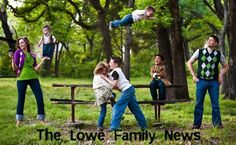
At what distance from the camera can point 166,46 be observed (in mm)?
19812

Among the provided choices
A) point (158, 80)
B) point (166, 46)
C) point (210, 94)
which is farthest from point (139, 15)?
point (166, 46)

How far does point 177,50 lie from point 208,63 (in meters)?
7.69

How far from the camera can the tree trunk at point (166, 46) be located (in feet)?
64.7

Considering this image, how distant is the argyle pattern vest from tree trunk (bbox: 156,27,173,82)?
896 centimetres

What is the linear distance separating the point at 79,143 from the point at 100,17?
1588 centimetres

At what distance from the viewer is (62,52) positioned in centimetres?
5106

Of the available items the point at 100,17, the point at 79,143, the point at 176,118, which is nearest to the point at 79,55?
the point at 100,17

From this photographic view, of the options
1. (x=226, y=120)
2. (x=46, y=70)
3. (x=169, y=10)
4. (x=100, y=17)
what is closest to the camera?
(x=226, y=120)

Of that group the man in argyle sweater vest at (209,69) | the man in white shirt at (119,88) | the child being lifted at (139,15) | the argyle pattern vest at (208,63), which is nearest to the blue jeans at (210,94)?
the man in argyle sweater vest at (209,69)

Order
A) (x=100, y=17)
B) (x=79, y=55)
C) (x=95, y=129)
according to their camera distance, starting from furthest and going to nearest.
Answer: (x=79, y=55), (x=100, y=17), (x=95, y=129)

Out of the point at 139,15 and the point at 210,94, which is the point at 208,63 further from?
the point at 139,15

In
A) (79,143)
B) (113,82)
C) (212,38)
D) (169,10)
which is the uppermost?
(169,10)

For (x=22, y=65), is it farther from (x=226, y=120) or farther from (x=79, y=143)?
(x=226, y=120)

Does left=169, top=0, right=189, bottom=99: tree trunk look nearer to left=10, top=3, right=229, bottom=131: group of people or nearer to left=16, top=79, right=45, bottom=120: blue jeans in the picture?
left=10, top=3, right=229, bottom=131: group of people
